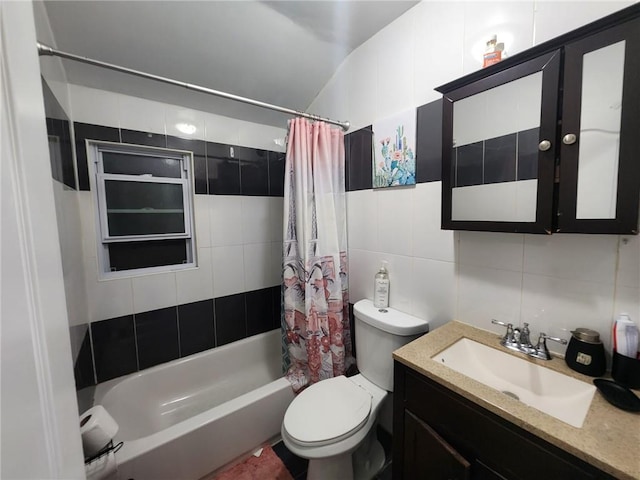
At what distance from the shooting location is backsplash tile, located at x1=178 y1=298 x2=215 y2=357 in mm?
1883

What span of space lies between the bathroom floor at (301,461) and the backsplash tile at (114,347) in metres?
1.11

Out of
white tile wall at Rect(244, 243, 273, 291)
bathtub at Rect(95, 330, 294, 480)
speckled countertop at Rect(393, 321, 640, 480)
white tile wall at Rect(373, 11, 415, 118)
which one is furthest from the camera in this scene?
white tile wall at Rect(244, 243, 273, 291)

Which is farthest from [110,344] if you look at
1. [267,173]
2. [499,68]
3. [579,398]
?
[499,68]

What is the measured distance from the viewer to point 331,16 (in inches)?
56.3

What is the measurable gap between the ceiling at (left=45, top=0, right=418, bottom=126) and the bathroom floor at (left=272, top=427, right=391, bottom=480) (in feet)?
7.74

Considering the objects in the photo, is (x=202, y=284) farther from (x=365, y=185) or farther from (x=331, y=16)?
(x=331, y=16)

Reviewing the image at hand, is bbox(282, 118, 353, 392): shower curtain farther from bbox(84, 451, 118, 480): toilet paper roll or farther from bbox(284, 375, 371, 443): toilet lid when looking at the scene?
bbox(84, 451, 118, 480): toilet paper roll

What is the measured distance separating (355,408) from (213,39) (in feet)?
7.01

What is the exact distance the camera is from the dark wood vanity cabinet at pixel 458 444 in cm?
66

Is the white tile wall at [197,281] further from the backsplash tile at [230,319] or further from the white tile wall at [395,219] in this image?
the white tile wall at [395,219]

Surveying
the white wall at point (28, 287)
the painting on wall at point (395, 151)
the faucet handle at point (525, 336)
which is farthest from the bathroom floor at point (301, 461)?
the painting on wall at point (395, 151)

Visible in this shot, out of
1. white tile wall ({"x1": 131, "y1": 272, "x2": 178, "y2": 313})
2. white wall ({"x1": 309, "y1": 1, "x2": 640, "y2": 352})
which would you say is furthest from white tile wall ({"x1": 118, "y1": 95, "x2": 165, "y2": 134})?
white wall ({"x1": 309, "y1": 1, "x2": 640, "y2": 352})

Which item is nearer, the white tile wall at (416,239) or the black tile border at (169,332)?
the white tile wall at (416,239)

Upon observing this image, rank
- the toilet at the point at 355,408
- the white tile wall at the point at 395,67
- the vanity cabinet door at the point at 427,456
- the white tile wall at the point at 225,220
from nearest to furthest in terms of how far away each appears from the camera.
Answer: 1. the vanity cabinet door at the point at 427,456
2. the toilet at the point at 355,408
3. the white tile wall at the point at 395,67
4. the white tile wall at the point at 225,220
